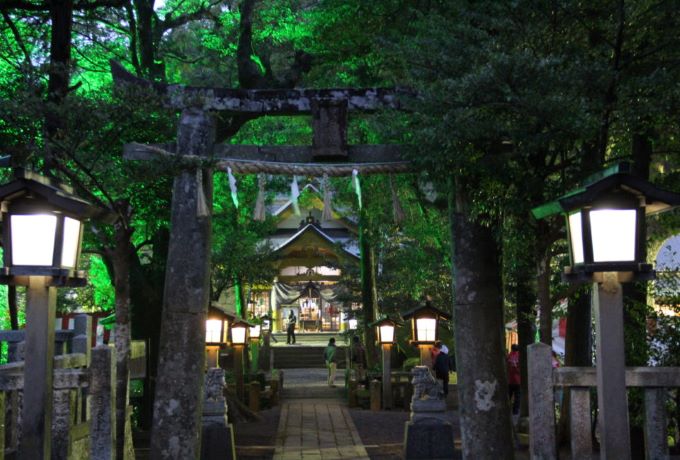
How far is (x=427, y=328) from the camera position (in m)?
20.3

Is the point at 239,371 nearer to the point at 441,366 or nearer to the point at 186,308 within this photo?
the point at 441,366

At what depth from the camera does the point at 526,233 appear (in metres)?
10.1

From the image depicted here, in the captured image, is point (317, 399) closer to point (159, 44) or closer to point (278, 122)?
point (278, 122)

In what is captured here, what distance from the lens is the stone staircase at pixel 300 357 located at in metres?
41.6

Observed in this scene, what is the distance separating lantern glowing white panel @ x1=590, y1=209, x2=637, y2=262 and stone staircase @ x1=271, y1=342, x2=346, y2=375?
35588 mm

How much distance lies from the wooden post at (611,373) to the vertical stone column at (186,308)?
5.91 m

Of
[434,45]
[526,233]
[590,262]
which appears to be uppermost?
[434,45]

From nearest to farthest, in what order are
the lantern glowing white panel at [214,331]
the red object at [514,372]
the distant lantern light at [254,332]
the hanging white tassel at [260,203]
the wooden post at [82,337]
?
the wooden post at [82,337] < the hanging white tassel at [260,203] < the lantern glowing white panel at [214,331] < the red object at [514,372] < the distant lantern light at [254,332]

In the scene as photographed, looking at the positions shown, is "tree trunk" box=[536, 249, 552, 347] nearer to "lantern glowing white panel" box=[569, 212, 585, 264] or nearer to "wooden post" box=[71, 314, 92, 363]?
"lantern glowing white panel" box=[569, 212, 585, 264]

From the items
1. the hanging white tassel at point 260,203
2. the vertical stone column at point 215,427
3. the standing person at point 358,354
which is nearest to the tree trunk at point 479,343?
the hanging white tassel at point 260,203

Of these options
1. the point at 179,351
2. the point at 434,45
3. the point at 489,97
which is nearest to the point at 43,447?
the point at 179,351

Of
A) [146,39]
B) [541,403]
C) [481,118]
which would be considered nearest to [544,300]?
[481,118]

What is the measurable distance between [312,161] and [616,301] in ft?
19.0

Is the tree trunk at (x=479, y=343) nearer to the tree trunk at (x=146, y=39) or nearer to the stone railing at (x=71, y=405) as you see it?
the stone railing at (x=71, y=405)
